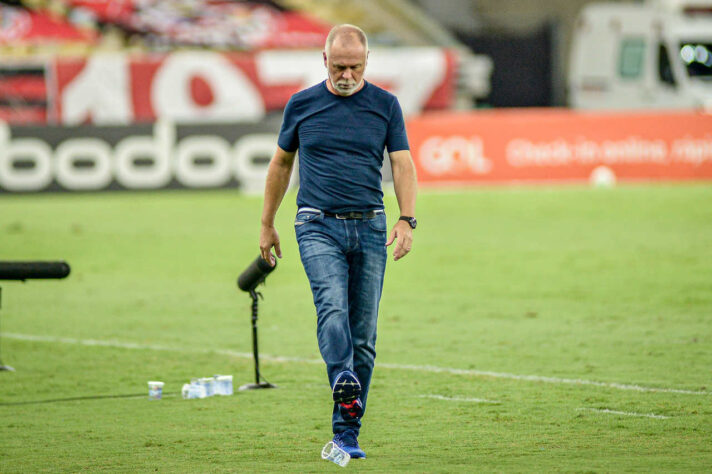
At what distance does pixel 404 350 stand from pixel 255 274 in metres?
2.56

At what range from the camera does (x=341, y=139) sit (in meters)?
6.80

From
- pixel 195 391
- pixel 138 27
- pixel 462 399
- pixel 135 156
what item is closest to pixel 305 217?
pixel 462 399

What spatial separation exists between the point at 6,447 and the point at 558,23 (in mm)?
33322

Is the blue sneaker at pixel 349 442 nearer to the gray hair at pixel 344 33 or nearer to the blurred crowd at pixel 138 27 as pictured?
the gray hair at pixel 344 33

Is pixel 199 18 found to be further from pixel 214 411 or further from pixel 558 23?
pixel 214 411

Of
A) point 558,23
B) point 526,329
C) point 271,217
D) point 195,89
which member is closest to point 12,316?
point 526,329

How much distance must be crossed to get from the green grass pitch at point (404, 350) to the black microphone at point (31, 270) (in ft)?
2.77

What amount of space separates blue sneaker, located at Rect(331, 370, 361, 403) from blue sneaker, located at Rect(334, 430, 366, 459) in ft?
0.95

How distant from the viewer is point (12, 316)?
1318 centimetres

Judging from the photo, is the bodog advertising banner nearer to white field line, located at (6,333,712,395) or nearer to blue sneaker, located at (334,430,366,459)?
white field line, located at (6,333,712,395)

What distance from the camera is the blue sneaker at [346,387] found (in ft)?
21.4

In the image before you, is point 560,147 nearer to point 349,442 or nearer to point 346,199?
point 346,199

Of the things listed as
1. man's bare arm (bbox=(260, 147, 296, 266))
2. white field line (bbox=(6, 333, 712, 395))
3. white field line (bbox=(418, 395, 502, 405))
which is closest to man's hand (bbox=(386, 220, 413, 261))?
man's bare arm (bbox=(260, 147, 296, 266))

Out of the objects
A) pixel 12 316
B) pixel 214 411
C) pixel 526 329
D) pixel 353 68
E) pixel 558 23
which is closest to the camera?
pixel 353 68
